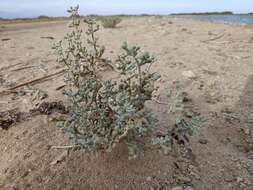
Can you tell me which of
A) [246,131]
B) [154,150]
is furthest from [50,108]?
[246,131]

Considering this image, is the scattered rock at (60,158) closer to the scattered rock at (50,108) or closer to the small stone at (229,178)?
the scattered rock at (50,108)

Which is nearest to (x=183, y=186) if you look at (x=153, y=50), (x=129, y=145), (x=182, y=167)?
(x=182, y=167)

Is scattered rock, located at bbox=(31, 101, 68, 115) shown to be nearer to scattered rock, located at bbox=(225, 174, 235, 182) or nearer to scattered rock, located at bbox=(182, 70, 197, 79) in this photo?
scattered rock, located at bbox=(225, 174, 235, 182)

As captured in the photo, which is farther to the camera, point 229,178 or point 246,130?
point 246,130

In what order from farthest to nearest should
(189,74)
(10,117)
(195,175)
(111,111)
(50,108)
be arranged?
(189,74) < (50,108) < (10,117) < (195,175) < (111,111)

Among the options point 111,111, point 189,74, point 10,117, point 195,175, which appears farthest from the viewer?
point 189,74

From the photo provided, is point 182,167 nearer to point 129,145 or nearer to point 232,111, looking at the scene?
point 129,145

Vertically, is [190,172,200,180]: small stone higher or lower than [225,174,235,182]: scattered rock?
higher

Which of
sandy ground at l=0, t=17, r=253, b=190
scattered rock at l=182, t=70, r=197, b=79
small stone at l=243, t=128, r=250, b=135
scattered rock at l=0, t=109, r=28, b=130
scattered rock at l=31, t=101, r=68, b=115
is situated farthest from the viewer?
scattered rock at l=182, t=70, r=197, b=79

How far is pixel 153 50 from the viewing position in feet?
20.1

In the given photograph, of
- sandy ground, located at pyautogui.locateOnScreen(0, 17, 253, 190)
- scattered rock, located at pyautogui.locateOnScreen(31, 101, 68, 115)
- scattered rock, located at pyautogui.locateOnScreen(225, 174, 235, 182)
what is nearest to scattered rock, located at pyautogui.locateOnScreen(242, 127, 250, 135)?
sandy ground, located at pyautogui.locateOnScreen(0, 17, 253, 190)

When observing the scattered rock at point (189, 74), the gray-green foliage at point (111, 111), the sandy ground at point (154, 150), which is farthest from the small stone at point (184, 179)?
the scattered rock at point (189, 74)

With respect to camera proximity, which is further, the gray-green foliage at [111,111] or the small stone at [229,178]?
the small stone at [229,178]

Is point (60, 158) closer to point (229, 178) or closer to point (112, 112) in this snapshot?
point (112, 112)
